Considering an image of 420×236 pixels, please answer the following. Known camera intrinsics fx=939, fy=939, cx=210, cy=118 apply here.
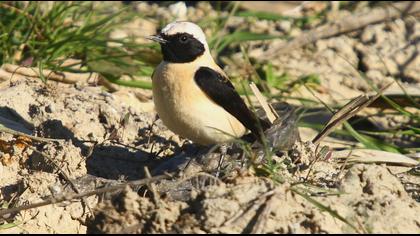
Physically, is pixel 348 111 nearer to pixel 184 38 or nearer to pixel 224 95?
pixel 224 95

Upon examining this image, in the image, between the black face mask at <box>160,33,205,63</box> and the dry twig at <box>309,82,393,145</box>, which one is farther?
the black face mask at <box>160,33,205,63</box>

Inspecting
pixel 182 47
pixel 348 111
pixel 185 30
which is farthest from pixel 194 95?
pixel 348 111

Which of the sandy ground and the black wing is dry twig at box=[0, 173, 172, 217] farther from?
the black wing

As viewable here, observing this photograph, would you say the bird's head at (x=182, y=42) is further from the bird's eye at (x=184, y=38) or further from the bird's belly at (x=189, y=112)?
the bird's belly at (x=189, y=112)

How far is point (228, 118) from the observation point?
6.37 metres

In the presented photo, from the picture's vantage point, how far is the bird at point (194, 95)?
20.1 ft

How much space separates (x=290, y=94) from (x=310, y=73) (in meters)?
0.53

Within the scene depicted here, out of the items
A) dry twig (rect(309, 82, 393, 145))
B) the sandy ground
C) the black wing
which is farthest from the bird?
dry twig (rect(309, 82, 393, 145))

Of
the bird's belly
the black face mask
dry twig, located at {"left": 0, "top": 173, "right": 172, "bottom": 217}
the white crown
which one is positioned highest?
the white crown

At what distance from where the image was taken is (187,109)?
20.1ft

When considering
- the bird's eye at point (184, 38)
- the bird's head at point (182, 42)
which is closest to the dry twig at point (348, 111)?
the bird's head at point (182, 42)

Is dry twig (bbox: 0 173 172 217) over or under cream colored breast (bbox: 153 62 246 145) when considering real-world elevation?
under

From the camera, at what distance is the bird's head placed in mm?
6613

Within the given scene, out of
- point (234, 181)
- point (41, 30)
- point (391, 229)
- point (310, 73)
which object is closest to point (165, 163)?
point (234, 181)
